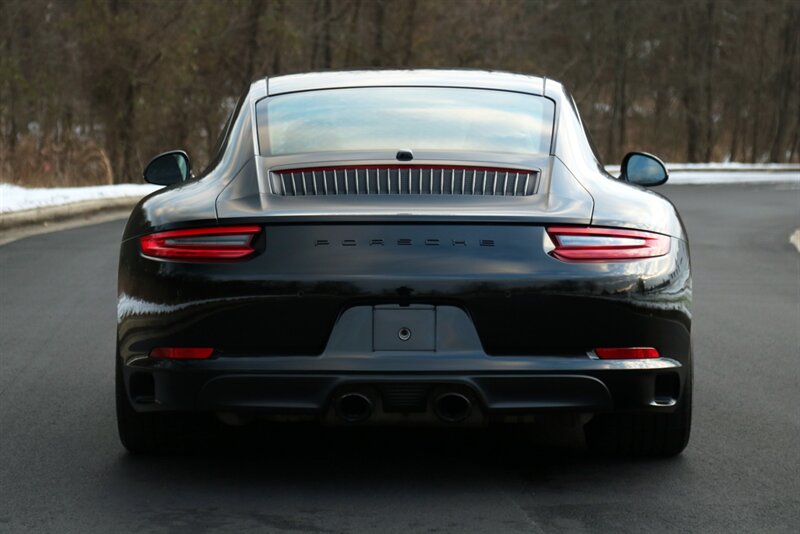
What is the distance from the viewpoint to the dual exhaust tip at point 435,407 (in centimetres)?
473

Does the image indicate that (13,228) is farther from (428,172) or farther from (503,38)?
(503,38)

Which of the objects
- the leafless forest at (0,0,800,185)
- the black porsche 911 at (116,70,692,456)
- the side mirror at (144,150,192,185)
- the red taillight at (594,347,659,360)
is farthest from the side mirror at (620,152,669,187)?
the leafless forest at (0,0,800,185)

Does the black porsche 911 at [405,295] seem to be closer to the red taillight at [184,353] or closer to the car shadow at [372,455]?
the red taillight at [184,353]

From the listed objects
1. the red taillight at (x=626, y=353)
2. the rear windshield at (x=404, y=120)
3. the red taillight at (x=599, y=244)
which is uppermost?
the rear windshield at (x=404, y=120)

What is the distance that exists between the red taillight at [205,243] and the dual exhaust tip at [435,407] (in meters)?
0.60

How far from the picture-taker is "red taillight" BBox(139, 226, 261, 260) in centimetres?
475

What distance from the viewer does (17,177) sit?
23.7 m

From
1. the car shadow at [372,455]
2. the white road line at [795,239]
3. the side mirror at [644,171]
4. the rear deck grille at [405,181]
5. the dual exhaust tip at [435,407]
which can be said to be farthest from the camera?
the white road line at [795,239]

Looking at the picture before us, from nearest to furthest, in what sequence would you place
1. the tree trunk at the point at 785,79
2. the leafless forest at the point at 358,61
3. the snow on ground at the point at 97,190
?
1. the snow on ground at the point at 97,190
2. the leafless forest at the point at 358,61
3. the tree trunk at the point at 785,79

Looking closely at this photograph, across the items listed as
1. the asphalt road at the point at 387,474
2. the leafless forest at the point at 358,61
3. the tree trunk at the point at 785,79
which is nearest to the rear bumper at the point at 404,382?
the asphalt road at the point at 387,474

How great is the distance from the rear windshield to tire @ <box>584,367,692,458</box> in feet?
3.48

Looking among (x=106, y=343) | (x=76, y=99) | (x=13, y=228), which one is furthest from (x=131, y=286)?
(x=76, y=99)

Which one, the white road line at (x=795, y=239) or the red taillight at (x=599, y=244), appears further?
the white road line at (x=795, y=239)

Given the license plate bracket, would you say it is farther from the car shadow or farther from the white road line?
the white road line
